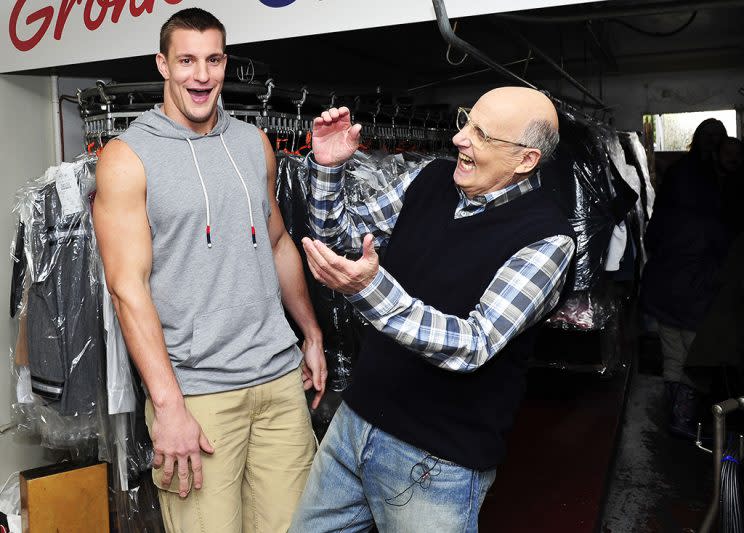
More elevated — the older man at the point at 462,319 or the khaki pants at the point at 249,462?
the older man at the point at 462,319

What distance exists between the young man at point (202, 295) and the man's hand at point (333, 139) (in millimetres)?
260

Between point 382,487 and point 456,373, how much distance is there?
1.06 ft

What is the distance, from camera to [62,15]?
9.18ft

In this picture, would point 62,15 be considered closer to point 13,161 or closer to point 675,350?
point 13,161

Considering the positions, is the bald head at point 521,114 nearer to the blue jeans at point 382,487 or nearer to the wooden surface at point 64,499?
the blue jeans at point 382,487

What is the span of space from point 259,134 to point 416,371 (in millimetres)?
864

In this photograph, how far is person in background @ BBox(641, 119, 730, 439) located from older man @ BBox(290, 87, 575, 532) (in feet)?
9.05

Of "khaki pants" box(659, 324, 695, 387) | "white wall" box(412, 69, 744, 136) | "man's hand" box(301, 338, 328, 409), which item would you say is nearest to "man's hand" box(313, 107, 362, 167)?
"man's hand" box(301, 338, 328, 409)

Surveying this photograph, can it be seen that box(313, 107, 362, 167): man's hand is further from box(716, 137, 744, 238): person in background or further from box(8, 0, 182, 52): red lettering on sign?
box(716, 137, 744, 238): person in background

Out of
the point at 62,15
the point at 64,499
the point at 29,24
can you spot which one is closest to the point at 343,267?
the point at 64,499

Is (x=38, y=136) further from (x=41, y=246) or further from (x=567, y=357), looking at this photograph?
(x=567, y=357)

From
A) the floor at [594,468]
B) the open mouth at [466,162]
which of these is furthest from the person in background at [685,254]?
the open mouth at [466,162]

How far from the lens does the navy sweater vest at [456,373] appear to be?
4.94ft

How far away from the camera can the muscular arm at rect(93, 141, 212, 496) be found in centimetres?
168
